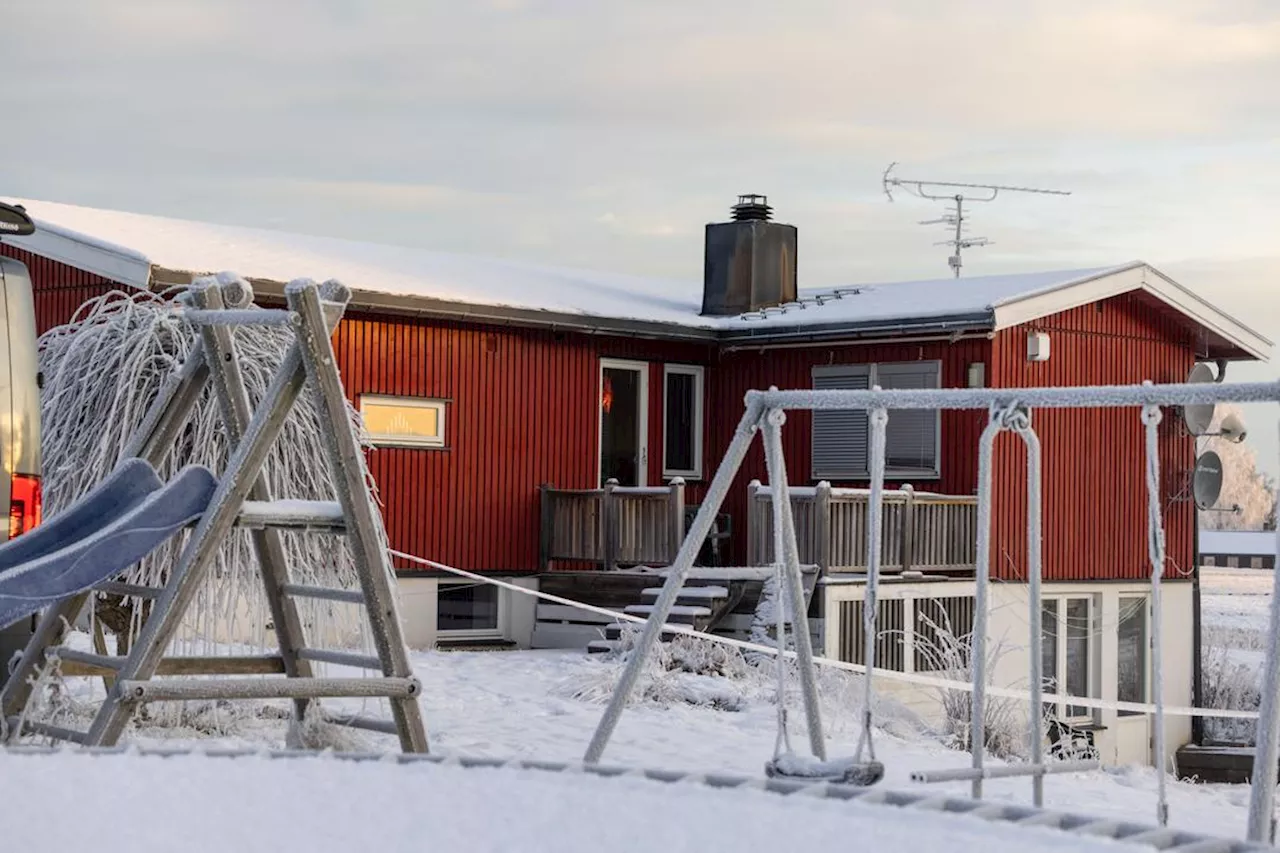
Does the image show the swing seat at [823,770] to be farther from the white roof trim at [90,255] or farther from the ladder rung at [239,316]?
the white roof trim at [90,255]

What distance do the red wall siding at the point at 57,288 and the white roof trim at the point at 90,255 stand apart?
263 mm

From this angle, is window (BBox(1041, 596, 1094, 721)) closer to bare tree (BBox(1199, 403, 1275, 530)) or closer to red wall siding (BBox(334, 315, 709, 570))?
red wall siding (BBox(334, 315, 709, 570))

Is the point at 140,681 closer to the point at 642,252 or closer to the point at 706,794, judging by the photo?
the point at 706,794

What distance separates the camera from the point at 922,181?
2662 centimetres

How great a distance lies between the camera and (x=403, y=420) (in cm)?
1772

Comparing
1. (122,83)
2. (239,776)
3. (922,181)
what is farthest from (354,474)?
(922,181)

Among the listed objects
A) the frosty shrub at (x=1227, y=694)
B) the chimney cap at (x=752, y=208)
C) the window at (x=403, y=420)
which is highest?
the chimney cap at (x=752, y=208)

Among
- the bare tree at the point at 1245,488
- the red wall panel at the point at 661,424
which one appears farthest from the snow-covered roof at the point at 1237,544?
the red wall panel at the point at 661,424

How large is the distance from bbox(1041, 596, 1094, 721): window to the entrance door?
15.0 ft

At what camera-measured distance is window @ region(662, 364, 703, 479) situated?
66.1ft

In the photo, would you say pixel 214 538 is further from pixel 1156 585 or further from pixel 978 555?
pixel 1156 585

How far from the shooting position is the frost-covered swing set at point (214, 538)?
243 inches

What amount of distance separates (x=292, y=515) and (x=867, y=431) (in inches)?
523

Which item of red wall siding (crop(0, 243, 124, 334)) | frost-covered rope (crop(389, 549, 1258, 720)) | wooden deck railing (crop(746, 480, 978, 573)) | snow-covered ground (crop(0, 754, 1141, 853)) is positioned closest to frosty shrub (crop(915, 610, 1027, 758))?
frost-covered rope (crop(389, 549, 1258, 720))
